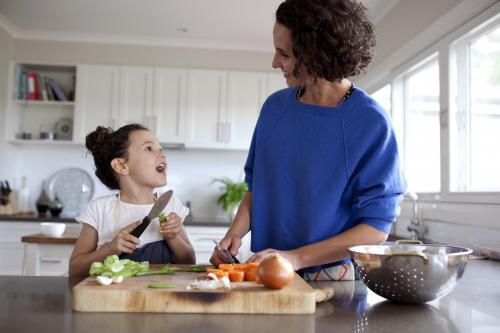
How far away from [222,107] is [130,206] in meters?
2.96

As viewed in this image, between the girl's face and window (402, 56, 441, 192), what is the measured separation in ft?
6.37

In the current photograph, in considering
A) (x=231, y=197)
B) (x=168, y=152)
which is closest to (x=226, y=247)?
(x=231, y=197)

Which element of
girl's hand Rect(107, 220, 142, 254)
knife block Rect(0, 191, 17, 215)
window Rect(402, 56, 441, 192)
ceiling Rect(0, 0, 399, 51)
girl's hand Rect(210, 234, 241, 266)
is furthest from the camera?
knife block Rect(0, 191, 17, 215)

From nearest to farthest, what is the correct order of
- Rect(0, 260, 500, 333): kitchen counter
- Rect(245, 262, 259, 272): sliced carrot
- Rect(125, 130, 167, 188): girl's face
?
Rect(0, 260, 500, 333): kitchen counter → Rect(245, 262, 259, 272): sliced carrot → Rect(125, 130, 167, 188): girl's face

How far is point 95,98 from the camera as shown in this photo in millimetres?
4441

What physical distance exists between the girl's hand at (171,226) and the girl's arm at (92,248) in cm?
8

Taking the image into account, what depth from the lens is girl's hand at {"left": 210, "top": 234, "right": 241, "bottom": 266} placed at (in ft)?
4.02

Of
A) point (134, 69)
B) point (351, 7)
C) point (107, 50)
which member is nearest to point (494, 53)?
point (351, 7)

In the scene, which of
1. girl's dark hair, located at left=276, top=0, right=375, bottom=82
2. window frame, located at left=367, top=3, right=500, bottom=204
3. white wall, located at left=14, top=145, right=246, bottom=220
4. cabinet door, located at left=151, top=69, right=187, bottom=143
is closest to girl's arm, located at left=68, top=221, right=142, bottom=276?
girl's dark hair, located at left=276, top=0, right=375, bottom=82

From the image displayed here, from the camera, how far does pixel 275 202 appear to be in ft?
4.24

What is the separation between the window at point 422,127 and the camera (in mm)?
3070

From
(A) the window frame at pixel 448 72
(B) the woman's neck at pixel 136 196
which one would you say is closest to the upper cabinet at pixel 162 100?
(A) the window frame at pixel 448 72

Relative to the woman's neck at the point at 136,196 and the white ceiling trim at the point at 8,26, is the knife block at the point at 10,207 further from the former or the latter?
the woman's neck at the point at 136,196

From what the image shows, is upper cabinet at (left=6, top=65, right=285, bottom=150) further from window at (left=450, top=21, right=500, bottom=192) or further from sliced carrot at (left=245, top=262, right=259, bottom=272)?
sliced carrot at (left=245, top=262, right=259, bottom=272)
